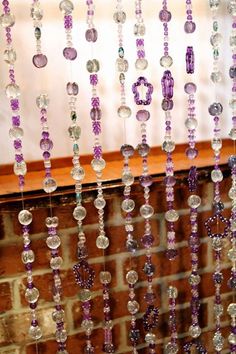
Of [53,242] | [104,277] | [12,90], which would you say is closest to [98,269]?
[104,277]

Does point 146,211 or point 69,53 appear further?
point 146,211

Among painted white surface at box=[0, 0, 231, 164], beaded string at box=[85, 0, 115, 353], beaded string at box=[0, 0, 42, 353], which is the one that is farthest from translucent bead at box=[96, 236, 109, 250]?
painted white surface at box=[0, 0, 231, 164]

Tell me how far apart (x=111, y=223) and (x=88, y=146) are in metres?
0.21

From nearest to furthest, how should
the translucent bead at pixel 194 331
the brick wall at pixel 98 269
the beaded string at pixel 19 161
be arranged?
1. the beaded string at pixel 19 161
2. the brick wall at pixel 98 269
3. the translucent bead at pixel 194 331

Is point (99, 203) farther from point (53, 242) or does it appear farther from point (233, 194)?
point (233, 194)

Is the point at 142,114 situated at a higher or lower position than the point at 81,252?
higher

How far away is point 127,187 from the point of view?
0.99m

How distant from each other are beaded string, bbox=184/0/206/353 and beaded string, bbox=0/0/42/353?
33 cm

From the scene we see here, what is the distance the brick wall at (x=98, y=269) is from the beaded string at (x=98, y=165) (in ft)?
0.09

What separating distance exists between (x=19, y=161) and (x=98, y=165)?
0.48ft

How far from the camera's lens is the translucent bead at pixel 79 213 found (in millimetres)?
954

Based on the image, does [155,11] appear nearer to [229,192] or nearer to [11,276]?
[229,192]

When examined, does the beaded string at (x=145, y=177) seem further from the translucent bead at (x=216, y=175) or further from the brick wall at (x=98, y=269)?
the translucent bead at (x=216, y=175)

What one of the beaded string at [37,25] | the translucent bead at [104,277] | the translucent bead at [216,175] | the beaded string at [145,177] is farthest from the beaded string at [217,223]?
the beaded string at [37,25]
